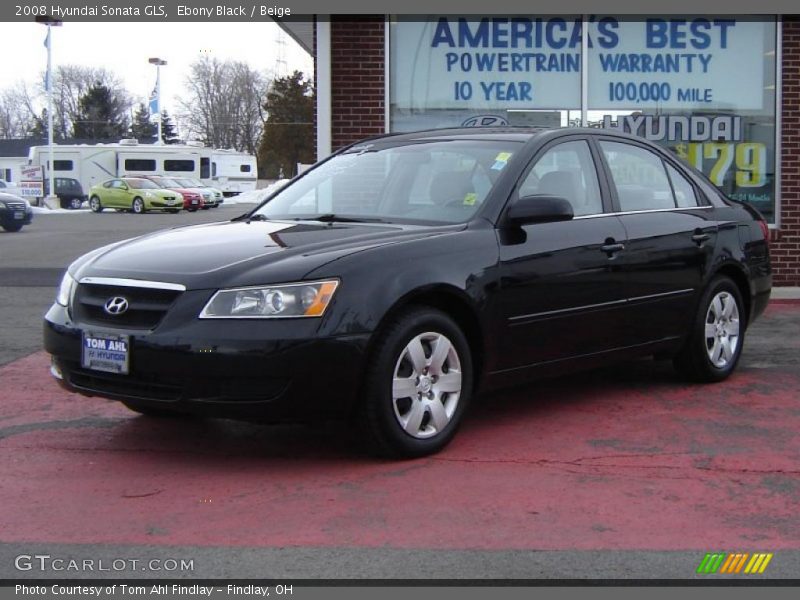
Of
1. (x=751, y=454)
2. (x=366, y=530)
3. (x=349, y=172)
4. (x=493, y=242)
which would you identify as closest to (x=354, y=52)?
(x=349, y=172)

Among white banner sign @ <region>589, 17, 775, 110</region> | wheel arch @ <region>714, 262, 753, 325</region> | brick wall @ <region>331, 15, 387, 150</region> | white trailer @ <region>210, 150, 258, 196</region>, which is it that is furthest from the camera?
white trailer @ <region>210, 150, 258, 196</region>

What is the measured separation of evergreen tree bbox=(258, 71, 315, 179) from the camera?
6888cm

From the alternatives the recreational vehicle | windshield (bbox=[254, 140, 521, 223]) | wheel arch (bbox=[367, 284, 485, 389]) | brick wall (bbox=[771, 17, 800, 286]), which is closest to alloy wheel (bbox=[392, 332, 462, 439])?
wheel arch (bbox=[367, 284, 485, 389])

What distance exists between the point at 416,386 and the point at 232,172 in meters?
60.0

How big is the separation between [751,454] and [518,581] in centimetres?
208

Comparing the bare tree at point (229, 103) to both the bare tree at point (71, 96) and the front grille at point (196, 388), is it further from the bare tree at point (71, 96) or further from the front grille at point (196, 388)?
the front grille at point (196, 388)

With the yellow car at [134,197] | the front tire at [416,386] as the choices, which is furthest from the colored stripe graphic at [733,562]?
the yellow car at [134,197]

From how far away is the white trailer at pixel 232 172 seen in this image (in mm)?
61438

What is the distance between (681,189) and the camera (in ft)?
22.5

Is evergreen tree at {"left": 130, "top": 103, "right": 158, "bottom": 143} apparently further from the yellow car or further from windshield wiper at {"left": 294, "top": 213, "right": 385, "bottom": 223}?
windshield wiper at {"left": 294, "top": 213, "right": 385, "bottom": 223}

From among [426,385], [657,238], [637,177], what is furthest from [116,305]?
[637,177]

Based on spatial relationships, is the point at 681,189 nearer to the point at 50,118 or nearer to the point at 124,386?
the point at 124,386

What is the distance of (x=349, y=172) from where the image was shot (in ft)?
20.4

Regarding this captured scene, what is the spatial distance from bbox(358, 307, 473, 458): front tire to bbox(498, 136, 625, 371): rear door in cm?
41
